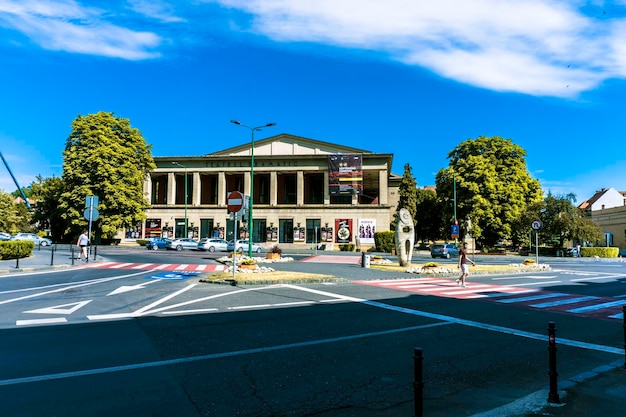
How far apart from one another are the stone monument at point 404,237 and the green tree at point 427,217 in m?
52.5

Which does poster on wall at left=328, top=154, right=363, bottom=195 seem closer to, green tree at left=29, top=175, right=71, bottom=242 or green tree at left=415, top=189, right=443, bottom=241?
green tree at left=415, top=189, right=443, bottom=241

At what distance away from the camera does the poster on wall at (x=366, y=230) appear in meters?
58.0

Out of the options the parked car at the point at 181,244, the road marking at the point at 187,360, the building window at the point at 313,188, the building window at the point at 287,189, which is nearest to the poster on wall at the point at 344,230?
the building window at the point at 313,188

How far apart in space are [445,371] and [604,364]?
2.73m

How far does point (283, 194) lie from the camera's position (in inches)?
2660

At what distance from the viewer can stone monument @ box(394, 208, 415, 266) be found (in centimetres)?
2570

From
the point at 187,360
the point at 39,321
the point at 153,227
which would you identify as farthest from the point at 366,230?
the point at 187,360

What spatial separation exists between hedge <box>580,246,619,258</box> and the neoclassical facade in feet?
78.7

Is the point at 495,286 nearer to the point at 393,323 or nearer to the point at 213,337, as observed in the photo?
the point at 393,323

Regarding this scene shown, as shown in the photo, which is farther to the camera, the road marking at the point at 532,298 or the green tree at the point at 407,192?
the green tree at the point at 407,192

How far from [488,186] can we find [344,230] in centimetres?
1984

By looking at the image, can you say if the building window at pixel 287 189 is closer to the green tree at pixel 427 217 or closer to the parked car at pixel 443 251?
the green tree at pixel 427 217

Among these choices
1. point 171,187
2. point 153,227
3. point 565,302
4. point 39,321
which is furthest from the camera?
point 171,187

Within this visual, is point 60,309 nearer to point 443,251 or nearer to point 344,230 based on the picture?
point 443,251
